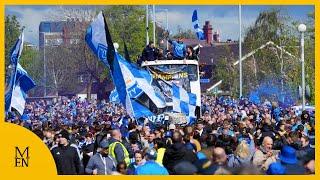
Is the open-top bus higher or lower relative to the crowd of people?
lower

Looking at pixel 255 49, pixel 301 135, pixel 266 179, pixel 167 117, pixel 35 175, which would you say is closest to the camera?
pixel 266 179

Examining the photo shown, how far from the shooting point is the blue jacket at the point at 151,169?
1196cm

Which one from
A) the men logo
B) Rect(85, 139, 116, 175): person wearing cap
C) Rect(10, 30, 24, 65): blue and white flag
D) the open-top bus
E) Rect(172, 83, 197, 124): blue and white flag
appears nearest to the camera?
the men logo

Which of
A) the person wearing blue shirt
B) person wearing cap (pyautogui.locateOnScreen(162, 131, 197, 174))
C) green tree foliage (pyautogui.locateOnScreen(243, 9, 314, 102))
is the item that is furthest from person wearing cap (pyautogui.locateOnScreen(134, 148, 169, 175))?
green tree foliage (pyautogui.locateOnScreen(243, 9, 314, 102))

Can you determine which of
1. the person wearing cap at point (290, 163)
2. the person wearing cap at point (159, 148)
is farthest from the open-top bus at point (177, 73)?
the person wearing cap at point (290, 163)

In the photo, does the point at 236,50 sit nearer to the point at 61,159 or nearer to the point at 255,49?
the point at 255,49

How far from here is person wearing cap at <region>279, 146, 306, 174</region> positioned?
39.7 feet

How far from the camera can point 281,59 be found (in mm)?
48344

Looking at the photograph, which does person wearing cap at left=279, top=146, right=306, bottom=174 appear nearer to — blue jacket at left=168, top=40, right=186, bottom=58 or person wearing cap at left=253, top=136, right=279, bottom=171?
person wearing cap at left=253, top=136, right=279, bottom=171

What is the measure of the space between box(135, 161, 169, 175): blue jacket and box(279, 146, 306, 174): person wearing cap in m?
1.60

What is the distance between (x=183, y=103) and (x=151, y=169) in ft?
38.7

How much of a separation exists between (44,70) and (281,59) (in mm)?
14795

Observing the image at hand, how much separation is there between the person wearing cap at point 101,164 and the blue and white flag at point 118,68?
5499mm

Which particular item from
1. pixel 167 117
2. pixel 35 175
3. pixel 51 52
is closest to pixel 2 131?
pixel 35 175
